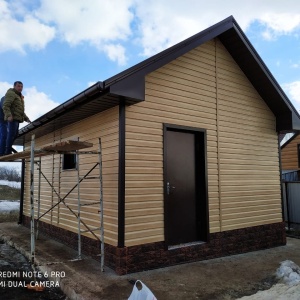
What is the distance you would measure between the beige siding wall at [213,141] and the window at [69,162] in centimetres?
275

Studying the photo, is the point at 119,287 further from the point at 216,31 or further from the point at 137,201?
the point at 216,31

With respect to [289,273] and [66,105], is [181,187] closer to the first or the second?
[289,273]

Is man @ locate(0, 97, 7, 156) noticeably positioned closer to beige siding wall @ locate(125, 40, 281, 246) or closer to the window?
the window

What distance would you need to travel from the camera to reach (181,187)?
6.51 metres

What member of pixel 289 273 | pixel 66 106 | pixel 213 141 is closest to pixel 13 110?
pixel 66 106

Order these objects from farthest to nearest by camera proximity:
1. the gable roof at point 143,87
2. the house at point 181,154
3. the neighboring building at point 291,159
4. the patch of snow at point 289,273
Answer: the neighboring building at point 291,159 → the house at point 181,154 → the gable roof at point 143,87 → the patch of snow at point 289,273

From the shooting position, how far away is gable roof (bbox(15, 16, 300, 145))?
523 centimetres

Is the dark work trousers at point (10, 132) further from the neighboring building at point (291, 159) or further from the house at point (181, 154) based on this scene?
the neighboring building at point (291, 159)

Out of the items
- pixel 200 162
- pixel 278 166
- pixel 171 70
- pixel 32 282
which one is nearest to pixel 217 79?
pixel 171 70

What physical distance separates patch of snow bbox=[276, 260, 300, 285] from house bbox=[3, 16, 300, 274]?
1550 mm

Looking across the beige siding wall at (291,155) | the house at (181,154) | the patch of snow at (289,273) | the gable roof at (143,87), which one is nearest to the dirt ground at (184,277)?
the patch of snow at (289,273)

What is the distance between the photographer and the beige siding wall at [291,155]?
666 inches

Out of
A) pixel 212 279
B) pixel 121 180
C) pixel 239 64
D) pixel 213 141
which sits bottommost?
pixel 212 279

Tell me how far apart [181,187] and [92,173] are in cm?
194
